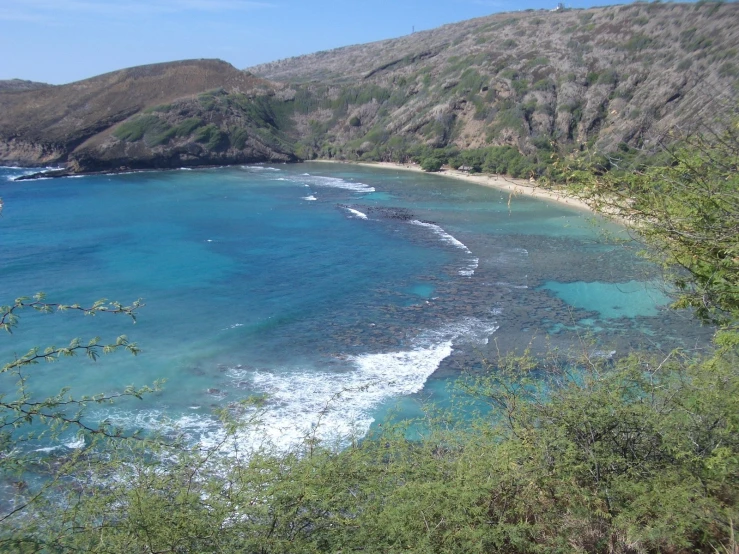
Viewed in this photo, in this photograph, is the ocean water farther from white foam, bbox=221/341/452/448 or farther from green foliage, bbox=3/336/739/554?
green foliage, bbox=3/336/739/554

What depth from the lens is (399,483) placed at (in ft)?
29.8

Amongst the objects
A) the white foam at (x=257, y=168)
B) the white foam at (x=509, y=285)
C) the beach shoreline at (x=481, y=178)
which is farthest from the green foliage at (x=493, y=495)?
the white foam at (x=257, y=168)

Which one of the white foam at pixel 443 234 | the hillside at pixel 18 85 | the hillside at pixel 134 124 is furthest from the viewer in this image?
A: the hillside at pixel 18 85

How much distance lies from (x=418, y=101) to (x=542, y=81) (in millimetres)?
22518

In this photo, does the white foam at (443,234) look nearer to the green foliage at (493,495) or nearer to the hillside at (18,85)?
the green foliage at (493,495)

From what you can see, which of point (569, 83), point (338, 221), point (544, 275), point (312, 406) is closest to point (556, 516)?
point (312, 406)

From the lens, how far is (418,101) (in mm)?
98625

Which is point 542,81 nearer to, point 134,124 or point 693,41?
point 693,41

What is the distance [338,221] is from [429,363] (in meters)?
27.6

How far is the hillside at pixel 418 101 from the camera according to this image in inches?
2835

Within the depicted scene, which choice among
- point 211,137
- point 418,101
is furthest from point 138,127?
point 418,101

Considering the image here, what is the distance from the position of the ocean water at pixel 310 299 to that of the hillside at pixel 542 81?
84.3 ft

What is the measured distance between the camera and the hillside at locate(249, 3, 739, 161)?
6612cm

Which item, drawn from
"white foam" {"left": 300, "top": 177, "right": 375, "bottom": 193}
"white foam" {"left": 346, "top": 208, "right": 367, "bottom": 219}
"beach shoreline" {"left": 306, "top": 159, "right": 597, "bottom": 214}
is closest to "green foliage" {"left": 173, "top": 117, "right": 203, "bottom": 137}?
"beach shoreline" {"left": 306, "top": 159, "right": 597, "bottom": 214}
